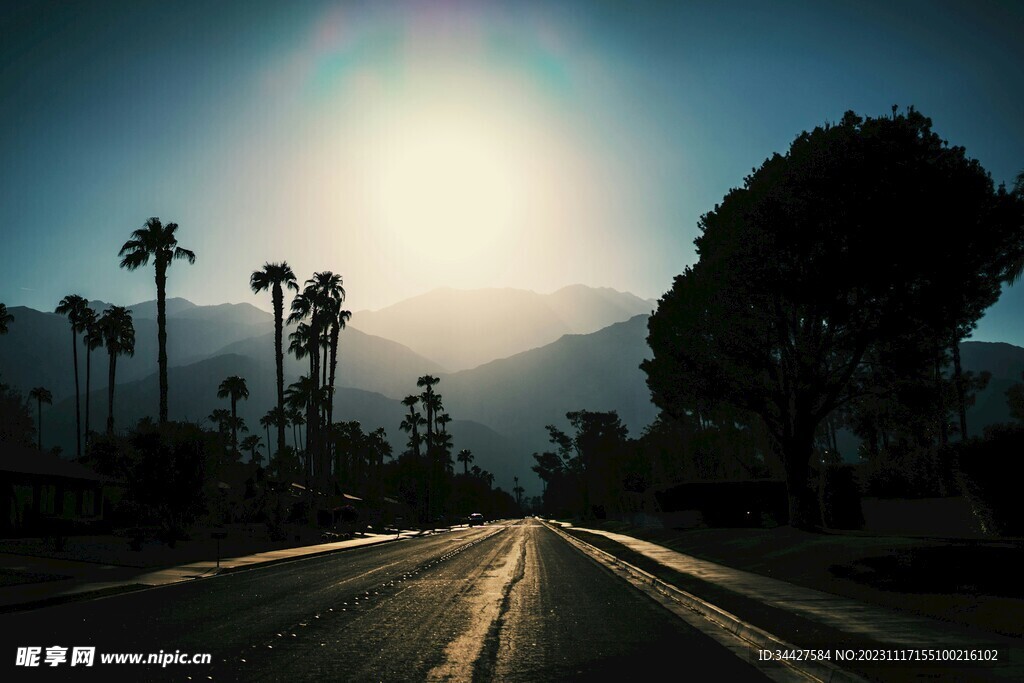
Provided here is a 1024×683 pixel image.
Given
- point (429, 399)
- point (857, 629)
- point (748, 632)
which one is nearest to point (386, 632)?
point (748, 632)

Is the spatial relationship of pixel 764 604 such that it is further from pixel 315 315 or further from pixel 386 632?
pixel 315 315

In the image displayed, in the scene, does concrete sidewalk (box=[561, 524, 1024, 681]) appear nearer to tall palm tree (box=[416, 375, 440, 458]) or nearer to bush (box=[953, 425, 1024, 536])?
bush (box=[953, 425, 1024, 536])

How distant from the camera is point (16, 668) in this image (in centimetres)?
989

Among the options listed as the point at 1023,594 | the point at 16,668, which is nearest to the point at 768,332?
the point at 1023,594

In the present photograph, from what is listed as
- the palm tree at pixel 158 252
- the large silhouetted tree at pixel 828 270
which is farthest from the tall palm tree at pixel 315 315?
the large silhouetted tree at pixel 828 270

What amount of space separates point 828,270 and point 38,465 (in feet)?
132

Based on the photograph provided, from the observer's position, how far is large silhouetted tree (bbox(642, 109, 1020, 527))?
2748 centimetres

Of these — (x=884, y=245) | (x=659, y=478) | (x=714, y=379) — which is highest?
(x=884, y=245)

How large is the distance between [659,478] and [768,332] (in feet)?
176

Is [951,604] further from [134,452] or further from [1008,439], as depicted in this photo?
[134,452]

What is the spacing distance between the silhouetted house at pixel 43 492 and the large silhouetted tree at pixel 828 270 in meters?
29.5

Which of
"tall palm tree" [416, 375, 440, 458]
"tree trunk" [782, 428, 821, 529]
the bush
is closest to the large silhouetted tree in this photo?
"tree trunk" [782, 428, 821, 529]

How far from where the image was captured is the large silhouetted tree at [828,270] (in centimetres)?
2748

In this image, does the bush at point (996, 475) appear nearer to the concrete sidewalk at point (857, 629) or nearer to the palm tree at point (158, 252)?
the concrete sidewalk at point (857, 629)
